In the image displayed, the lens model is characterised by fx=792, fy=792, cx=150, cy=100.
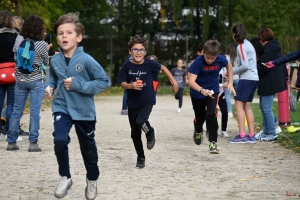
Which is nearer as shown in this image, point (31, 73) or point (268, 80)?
point (31, 73)

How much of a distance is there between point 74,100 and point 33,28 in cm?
377

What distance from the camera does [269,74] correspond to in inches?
516

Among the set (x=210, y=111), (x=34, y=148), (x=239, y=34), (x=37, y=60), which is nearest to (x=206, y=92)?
(x=210, y=111)

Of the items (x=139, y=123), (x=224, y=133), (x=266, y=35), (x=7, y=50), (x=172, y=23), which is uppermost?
(x=266, y=35)

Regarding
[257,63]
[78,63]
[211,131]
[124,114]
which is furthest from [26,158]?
[124,114]

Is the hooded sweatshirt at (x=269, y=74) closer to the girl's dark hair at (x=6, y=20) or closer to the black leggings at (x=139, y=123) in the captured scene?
the black leggings at (x=139, y=123)

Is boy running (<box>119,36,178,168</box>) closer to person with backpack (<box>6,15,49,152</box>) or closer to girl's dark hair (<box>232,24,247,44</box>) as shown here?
person with backpack (<box>6,15,49,152</box>)

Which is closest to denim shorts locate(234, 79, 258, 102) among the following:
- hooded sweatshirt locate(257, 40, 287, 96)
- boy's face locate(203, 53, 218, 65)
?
hooded sweatshirt locate(257, 40, 287, 96)

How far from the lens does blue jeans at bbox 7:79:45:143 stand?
11.0 metres

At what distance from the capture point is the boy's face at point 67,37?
7168 mm

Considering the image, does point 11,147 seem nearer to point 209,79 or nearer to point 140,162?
point 140,162

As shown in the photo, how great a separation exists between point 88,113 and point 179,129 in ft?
Result: 26.4

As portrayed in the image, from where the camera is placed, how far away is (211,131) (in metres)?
11.1

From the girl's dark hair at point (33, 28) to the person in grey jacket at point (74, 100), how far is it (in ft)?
11.5
